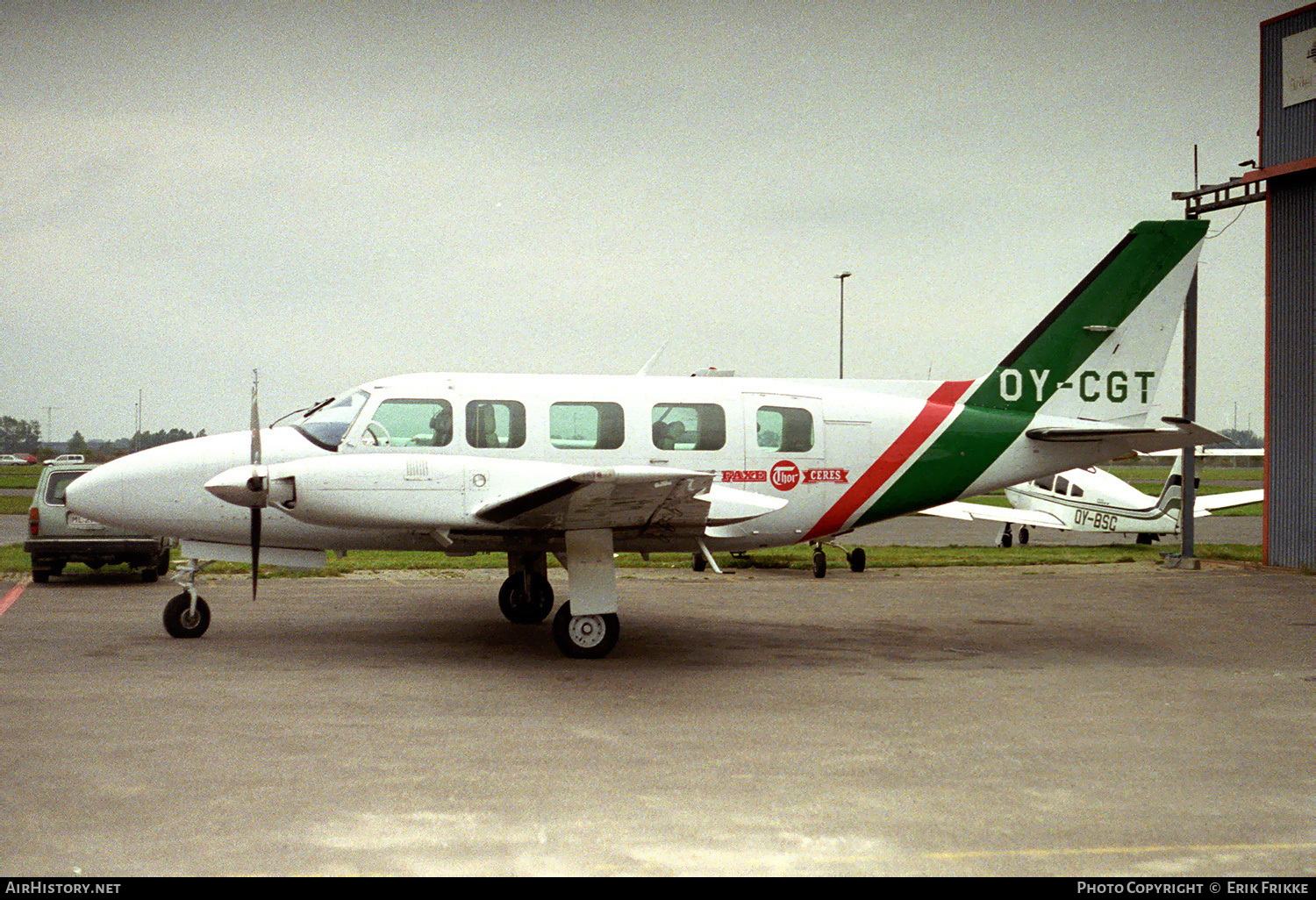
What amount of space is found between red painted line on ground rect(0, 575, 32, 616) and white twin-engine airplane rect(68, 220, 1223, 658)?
12.5 feet

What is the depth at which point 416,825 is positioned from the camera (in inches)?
214

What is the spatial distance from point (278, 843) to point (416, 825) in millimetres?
685

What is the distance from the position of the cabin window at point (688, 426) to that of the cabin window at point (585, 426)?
0.43 metres

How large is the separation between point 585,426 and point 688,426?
1.14 m

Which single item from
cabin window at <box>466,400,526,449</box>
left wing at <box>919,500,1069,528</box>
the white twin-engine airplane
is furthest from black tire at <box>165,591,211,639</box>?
left wing at <box>919,500,1069,528</box>

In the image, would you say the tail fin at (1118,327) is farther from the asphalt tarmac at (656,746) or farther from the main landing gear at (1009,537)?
the main landing gear at (1009,537)

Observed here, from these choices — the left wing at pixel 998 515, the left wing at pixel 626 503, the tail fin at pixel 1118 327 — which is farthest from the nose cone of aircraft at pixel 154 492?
the left wing at pixel 998 515

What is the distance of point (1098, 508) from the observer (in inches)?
1035

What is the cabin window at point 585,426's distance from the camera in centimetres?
1122

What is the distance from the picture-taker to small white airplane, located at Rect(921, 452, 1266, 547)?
25.6 m

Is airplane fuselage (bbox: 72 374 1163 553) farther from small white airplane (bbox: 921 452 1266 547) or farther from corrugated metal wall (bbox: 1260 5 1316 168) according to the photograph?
small white airplane (bbox: 921 452 1266 547)

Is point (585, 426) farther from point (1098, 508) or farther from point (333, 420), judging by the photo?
point (1098, 508)
